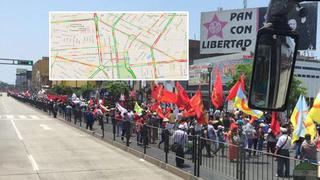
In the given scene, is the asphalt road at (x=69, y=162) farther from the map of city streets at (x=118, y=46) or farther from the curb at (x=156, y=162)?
the map of city streets at (x=118, y=46)

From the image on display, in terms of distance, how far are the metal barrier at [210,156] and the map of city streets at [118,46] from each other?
19337 millimetres

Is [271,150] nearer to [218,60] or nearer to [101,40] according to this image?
[101,40]

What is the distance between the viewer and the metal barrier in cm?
1029

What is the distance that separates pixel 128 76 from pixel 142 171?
86.6ft

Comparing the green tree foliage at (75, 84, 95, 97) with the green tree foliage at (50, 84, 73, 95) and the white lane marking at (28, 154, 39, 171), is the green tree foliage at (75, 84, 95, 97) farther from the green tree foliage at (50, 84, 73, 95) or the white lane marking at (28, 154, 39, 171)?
the white lane marking at (28, 154, 39, 171)

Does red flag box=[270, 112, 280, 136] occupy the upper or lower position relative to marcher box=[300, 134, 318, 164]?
upper

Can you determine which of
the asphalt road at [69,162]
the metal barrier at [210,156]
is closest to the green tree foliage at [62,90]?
the asphalt road at [69,162]

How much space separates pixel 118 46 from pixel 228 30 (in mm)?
30090

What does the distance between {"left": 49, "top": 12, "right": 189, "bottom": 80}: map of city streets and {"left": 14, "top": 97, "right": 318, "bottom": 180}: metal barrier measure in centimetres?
1934

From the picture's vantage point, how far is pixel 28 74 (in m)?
187

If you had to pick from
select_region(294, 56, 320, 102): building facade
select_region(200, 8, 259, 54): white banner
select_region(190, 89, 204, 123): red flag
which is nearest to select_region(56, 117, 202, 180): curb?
select_region(190, 89, 204, 123): red flag

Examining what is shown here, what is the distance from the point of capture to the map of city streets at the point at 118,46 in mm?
40750

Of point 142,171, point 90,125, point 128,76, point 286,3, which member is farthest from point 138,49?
point 286,3

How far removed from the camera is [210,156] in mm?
13508
